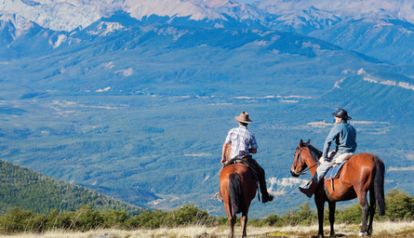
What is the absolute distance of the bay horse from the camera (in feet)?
75.4

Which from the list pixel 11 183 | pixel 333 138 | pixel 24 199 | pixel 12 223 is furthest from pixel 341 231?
pixel 11 183

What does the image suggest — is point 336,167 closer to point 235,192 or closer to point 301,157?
point 301,157

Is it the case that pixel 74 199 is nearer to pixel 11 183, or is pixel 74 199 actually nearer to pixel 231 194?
pixel 11 183

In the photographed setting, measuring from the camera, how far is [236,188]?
23.0m

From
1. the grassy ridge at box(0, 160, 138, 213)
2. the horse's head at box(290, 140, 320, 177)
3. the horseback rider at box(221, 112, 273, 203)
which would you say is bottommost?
the grassy ridge at box(0, 160, 138, 213)

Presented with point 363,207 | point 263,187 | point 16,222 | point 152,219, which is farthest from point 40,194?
point 363,207

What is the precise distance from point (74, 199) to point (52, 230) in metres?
50.0

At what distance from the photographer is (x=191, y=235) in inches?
998

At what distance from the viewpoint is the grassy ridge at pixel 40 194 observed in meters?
71.5

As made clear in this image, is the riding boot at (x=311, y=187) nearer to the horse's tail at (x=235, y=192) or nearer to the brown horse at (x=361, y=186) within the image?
the brown horse at (x=361, y=186)

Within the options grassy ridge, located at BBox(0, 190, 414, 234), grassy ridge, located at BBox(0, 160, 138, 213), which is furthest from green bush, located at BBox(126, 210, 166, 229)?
grassy ridge, located at BBox(0, 160, 138, 213)

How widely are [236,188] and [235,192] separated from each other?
3.8 inches

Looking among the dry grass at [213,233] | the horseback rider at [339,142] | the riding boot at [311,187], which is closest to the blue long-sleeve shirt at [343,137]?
the horseback rider at [339,142]

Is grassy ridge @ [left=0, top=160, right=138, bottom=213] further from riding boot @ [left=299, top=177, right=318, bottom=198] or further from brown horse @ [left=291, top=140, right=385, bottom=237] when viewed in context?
brown horse @ [left=291, top=140, right=385, bottom=237]
